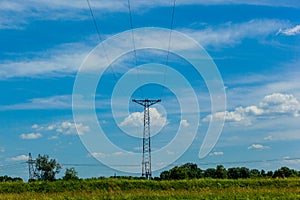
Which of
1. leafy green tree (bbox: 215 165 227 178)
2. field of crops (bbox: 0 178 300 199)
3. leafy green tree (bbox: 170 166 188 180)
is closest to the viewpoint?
field of crops (bbox: 0 178 300 199)

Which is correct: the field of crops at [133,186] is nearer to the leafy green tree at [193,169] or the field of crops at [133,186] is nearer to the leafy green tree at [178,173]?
the leafy green tree at [178,173]

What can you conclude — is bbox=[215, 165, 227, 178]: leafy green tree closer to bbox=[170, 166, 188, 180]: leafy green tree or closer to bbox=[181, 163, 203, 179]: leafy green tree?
bbox=[181, 163, 203, 179]: leafy green tree

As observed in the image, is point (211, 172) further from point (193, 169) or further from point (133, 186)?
point (133, 186)

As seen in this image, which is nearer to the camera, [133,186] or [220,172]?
[133,186]

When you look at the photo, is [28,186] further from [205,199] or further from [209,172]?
[209,172]

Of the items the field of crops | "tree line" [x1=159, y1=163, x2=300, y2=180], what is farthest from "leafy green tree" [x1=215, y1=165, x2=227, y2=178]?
the field of crops

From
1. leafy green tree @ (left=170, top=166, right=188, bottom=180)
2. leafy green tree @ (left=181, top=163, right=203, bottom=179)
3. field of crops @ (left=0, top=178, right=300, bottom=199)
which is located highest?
leafy green tree @ (left=181, top=163, right=203, bottom=179)

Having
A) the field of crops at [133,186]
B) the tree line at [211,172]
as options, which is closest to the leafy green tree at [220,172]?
the tree line at [211,172]

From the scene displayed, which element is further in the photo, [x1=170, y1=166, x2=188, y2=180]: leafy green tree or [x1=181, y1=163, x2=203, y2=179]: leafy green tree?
[x1=181, y1=163, x2=203, y2=179]: leafy green tree

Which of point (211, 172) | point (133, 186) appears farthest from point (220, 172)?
point (133, 186)

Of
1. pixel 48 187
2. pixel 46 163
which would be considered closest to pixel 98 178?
pixel 48 187

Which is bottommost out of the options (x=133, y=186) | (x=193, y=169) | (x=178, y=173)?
(x=133, y=186)

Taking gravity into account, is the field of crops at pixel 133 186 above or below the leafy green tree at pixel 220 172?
below

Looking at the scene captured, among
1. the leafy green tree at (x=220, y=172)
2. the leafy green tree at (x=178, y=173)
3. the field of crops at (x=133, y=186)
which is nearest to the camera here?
the field of crops at (x=133, y=186)
